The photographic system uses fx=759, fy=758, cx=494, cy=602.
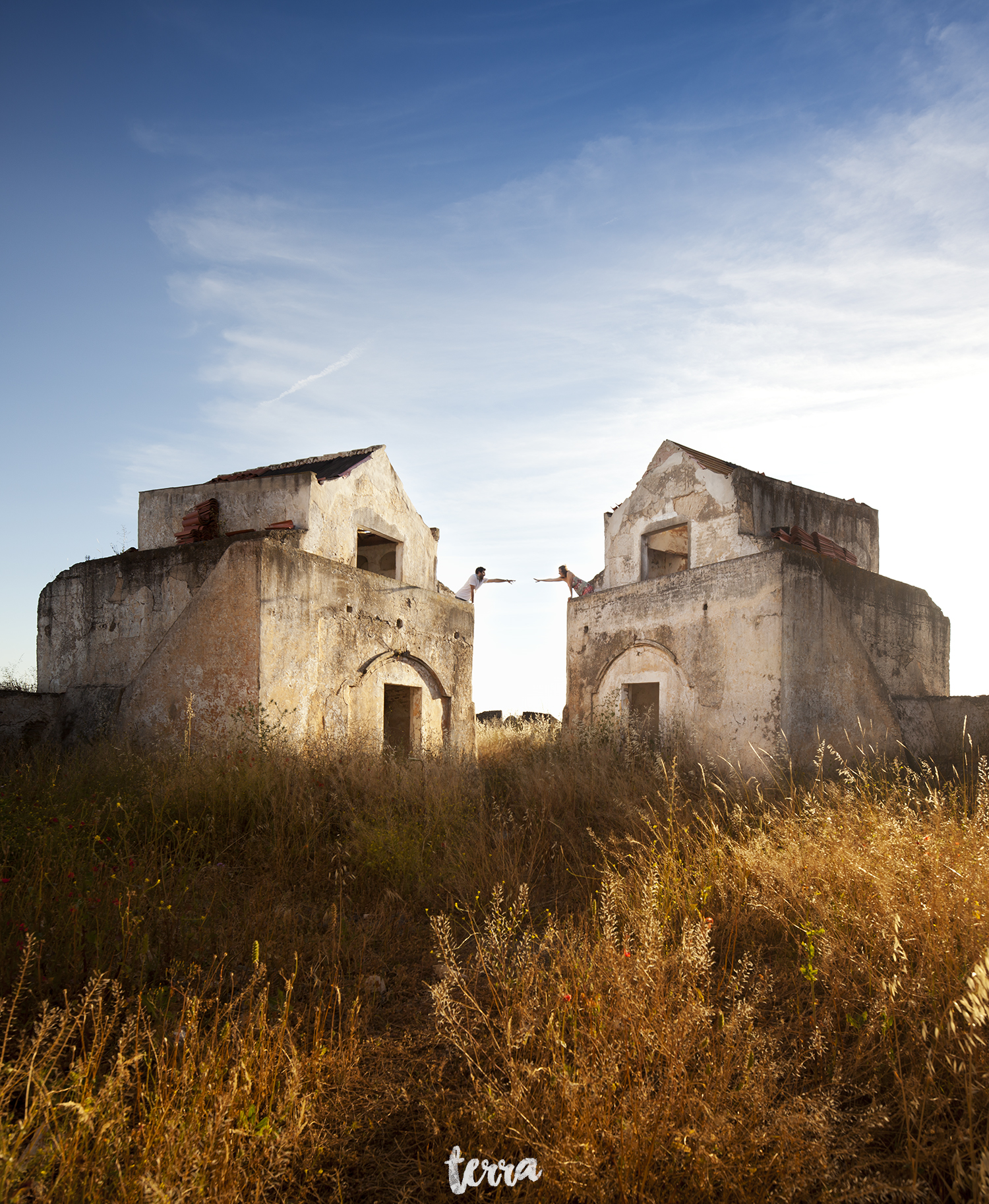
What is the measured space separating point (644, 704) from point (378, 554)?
5313 millimetres

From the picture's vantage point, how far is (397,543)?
1246cm

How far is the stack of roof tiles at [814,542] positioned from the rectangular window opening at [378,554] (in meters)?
6.08

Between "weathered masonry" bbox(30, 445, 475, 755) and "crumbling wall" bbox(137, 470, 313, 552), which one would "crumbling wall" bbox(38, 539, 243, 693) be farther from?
"crumbling wall" bbox(137, 470, 313, 552)

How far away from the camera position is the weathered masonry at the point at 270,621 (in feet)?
29.8

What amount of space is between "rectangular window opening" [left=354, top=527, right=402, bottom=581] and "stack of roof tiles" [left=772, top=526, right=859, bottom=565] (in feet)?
19.9

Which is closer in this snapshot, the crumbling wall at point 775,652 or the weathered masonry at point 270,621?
the weathered masonry at point 270,621

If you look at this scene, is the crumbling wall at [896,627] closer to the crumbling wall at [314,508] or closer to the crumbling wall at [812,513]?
the crumbling wall at [812,513]

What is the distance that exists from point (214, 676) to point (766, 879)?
22.2 feet

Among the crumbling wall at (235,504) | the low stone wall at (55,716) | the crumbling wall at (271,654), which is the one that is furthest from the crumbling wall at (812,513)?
the low stone wall at (55,716)

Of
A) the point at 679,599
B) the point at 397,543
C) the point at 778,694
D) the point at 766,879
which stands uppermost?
the point at 397,543

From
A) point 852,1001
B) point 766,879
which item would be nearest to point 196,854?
point 766,879

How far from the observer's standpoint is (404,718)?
12.2 meters

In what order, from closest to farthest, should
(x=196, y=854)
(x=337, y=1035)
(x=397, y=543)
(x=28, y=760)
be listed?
(x=337, y=1035) < (x=196, y=854) < (x=28, y=760) < (x=397, y=543)

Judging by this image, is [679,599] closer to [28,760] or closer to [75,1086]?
[28,760]
